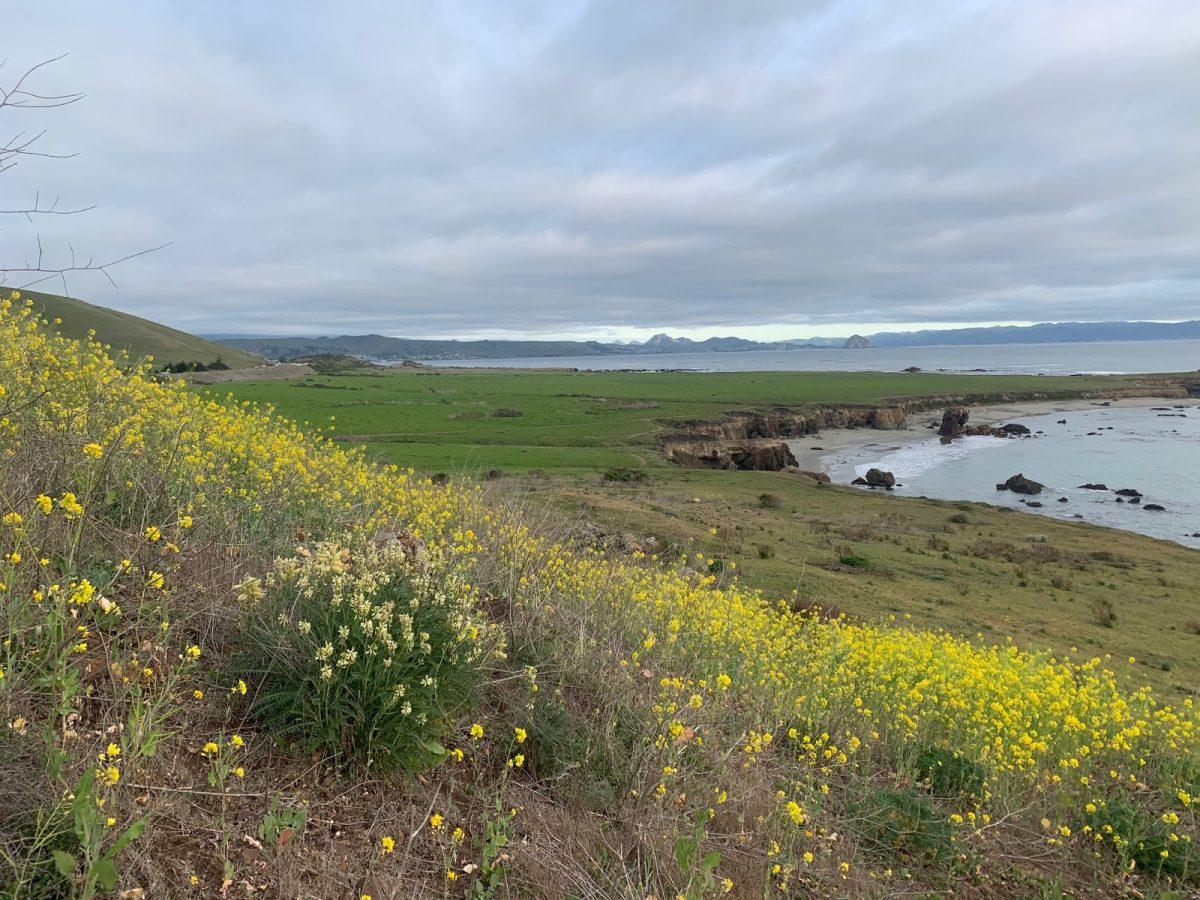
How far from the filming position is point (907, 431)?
77.6 m

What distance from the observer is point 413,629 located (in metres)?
3.88

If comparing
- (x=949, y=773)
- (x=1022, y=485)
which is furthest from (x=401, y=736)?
(x=1022, y=485)

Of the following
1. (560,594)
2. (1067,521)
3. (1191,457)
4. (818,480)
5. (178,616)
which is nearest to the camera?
(178,616)

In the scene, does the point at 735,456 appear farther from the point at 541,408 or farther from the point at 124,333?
the point at 124,333

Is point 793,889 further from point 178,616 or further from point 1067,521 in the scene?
point 1067,521

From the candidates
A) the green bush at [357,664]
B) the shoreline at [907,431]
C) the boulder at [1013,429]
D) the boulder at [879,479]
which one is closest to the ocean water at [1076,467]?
the boulder at [879,479]

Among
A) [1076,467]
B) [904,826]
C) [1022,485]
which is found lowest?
[1022,485]

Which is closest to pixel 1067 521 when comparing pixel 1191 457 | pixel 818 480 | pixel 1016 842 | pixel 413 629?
pixel 818 480

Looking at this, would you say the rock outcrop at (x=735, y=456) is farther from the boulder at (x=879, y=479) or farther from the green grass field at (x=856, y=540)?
the boulder at (x=879, y=479)

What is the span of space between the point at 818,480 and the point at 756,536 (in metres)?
20.9

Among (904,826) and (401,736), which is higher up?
(401,736)

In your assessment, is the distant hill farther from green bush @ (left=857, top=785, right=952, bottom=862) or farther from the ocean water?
green bush @ (left=857, top=785, right=952, bottom=862)

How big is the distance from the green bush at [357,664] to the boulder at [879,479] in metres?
46.2

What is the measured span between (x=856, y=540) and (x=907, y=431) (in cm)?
5613
